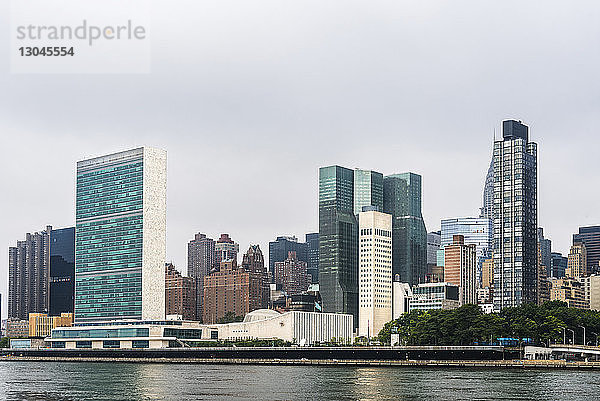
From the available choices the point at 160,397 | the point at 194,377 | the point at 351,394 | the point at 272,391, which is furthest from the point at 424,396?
the point at 194,377

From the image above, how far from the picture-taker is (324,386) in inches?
6245

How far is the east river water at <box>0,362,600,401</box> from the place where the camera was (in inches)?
5354

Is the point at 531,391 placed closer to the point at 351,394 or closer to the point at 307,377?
the point at 351,394

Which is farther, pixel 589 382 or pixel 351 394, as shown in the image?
pixel 589 382

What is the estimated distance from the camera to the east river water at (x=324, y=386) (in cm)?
13600

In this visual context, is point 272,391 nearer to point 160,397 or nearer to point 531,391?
point 160,397

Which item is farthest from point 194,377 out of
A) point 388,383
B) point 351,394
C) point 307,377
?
point 351,394

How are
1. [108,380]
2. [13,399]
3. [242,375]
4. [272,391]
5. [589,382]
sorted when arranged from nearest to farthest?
[13,399]
[272,391]
[589,382]
[108,380]
[242,375]

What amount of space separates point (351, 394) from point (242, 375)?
199 feet

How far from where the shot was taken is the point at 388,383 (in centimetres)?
16300

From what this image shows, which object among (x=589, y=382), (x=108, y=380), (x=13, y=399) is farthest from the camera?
(x=108, y=380)

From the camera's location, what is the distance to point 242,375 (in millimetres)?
197000

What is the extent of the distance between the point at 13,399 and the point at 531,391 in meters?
74.9

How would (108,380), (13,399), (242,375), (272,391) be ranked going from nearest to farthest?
(13,399), (272,391), (108,380), (242,375)
